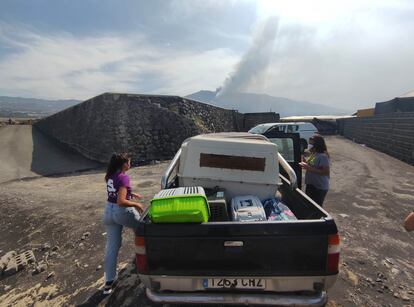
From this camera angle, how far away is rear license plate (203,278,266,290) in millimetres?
2869

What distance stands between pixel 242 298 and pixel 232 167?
5.69 ft

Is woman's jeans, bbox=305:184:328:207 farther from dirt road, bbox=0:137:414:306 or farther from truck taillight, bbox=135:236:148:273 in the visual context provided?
truck taillight, bbox=135:236:148:273

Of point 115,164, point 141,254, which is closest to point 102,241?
point 115,164

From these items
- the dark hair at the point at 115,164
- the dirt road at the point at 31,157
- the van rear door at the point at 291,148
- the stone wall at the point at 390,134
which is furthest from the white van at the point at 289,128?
the dark hair at the point at 115,164

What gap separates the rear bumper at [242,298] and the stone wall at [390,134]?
1470 cm

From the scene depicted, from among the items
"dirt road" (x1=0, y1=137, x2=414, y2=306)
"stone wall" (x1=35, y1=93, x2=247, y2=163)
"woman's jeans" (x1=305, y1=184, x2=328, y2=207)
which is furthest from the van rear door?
"stone wall" (x1=35, y1=93, x2=247, y2=163)

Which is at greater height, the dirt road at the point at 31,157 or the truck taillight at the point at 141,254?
the truck taillight at the point at 141,254

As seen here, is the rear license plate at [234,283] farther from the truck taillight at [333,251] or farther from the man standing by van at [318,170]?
the man standing by van at [318,170]

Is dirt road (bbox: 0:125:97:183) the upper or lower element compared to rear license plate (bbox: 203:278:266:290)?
lower

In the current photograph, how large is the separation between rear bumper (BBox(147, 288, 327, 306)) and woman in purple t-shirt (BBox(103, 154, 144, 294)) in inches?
52.2

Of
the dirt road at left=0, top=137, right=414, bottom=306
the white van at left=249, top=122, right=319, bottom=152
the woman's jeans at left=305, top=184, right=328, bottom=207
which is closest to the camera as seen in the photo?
the dirt road at left=0, top=137, right=414, bottom=306

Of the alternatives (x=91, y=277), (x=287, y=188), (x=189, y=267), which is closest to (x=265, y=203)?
(x=287, y=188)

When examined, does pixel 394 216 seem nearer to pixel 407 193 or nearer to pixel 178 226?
pixel 407 193

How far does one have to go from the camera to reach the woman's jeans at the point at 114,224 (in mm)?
4004
